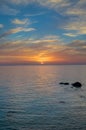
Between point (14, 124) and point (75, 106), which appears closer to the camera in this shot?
point (14, 124)

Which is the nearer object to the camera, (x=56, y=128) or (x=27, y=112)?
(x=56, y=128)

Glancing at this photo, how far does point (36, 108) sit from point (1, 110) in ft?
33.7

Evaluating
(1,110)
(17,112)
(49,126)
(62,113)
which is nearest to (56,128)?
(49,126)

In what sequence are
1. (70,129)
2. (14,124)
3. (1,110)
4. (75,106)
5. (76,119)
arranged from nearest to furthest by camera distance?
1. (70,129)
2. (14,124)
3. (76,119)
4. (1,110)
5. (75,106)

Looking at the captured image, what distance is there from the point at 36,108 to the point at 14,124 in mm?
15683

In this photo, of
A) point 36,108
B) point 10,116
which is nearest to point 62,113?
point 36,108

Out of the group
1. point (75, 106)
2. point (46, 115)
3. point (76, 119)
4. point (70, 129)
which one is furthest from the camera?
point (75, 106)

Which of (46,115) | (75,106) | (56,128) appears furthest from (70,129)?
(75,106)

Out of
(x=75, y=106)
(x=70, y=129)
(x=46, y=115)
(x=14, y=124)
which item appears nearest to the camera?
(x=70, y=129)

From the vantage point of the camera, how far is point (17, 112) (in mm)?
58656

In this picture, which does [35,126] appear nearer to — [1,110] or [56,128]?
[56,128]

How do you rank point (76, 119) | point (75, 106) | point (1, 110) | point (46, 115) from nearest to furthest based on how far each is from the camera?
1. point (76, 119)
2. point (46, 115)
3. point (1, 110)
4. point (75, 106)

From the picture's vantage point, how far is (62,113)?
57625 millimetres

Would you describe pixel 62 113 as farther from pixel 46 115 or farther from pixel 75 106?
pixel 75 106
